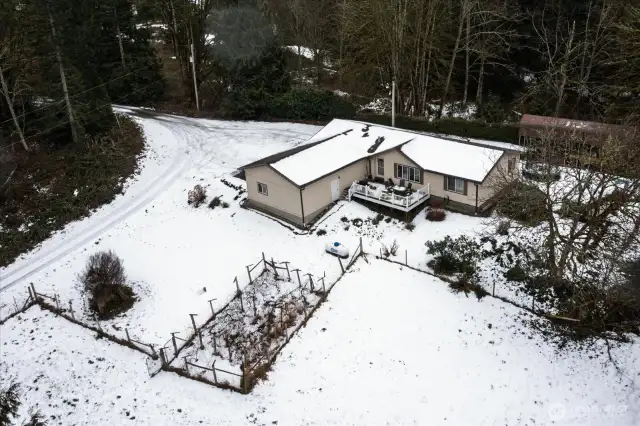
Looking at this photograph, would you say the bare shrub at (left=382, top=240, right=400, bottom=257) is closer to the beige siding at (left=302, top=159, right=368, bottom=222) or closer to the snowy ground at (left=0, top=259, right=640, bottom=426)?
the snowy ground at (left=0, top=259, right=640, bottom=426)

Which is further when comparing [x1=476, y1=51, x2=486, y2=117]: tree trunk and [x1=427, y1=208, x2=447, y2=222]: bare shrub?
[x1=476, y1=51, x2=486, y2=117]: tree trunk

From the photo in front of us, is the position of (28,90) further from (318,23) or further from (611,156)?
(611,156)

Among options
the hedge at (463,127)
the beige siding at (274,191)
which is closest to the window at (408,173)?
the beige siding at (274,191)

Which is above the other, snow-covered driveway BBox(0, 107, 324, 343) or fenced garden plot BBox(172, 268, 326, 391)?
snow-covered driveway BBox(0, 107, 324, 343)

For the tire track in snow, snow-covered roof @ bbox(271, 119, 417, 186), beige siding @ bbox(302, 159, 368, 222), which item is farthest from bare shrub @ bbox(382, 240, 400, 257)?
the tire track in snow

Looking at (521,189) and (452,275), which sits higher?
(521,189)

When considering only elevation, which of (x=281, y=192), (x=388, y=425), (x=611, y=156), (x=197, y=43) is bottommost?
(x=388, y=425)

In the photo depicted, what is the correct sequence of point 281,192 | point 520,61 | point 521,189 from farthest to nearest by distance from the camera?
1. point 520,61
2. point 281,192
3. point 521,189

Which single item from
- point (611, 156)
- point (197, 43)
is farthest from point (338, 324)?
point (197, 43)
